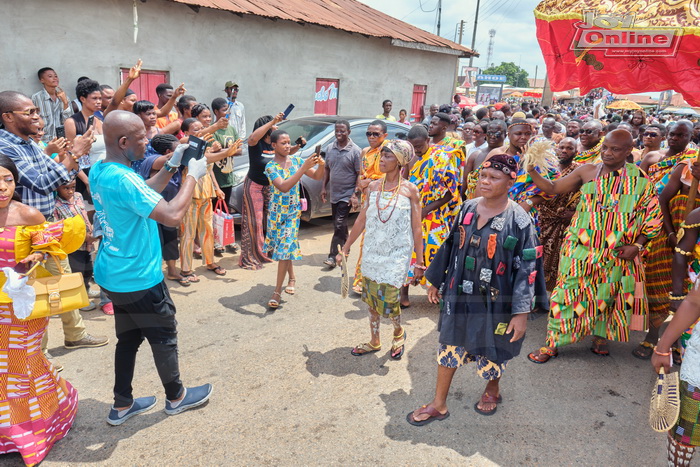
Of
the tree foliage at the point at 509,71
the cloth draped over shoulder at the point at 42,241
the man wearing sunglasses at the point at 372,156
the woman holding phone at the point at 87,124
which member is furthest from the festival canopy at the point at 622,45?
the tree foliage at the point at 509,71

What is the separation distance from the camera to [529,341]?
4.36 metres

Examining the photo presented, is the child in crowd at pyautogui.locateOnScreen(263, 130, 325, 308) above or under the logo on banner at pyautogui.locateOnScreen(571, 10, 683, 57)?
under

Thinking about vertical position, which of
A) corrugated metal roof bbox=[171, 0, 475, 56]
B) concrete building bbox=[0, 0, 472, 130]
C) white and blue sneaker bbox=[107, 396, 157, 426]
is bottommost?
white and blue sneaker bbox=[107, 396, 157, 426]

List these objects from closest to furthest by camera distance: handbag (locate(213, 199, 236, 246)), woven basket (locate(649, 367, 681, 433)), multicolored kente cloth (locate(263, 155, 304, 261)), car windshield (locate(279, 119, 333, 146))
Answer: woven basket (locate(649, 367, 681, 433)) < multicolored kente cloth (locate(263, 155, 304, 261)) < handbag (locate(213, 199, 236, 246)) < car windshield (locate(279, 119, 333, 146))

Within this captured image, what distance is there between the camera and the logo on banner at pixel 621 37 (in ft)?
10.3

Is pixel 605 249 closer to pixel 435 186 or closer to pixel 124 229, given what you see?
pixel 435 186

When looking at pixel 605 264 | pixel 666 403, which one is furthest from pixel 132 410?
pixel 605 264

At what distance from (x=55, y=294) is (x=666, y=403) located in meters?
3.14

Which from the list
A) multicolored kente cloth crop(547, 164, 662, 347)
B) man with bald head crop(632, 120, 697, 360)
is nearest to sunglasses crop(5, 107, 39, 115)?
multicolored kente cloth crop(547, 164, 662, 347)

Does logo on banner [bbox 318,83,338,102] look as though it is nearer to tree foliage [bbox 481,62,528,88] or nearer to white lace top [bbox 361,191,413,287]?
white lace top [bbox 361,191,413,287]

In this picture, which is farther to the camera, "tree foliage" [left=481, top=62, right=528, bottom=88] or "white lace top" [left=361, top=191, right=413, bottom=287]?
"tree foliage" [left=481, top=62, right=528, bottom=88]

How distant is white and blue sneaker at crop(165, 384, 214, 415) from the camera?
314 cm

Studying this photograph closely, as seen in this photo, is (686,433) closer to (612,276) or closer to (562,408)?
(562,408)

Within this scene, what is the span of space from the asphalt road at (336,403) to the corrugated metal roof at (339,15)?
6912 millimetres
